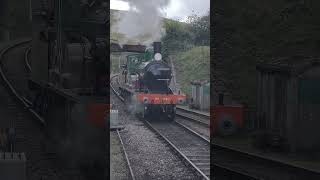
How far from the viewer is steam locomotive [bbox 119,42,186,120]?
155 inches

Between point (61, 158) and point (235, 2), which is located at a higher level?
point (235, 2)

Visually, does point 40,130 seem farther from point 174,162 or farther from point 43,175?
point 174,162

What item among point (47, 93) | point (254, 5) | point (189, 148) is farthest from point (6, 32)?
point (254, 5)

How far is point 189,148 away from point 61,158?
39.5 inches

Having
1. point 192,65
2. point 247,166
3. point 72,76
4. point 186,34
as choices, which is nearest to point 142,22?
point 186,34

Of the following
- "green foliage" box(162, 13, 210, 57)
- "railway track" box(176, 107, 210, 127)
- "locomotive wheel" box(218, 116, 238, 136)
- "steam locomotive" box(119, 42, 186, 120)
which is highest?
"green foliage" box(162, 13, 210, 57)

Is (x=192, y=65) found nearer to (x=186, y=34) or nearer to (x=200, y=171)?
(x=186, y=34)

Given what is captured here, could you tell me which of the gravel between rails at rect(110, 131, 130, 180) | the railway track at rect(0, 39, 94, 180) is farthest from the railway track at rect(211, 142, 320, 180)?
the railway track at rect(0, 39, 94, 180)

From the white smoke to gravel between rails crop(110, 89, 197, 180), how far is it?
0.49m

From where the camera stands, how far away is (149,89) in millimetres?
4078

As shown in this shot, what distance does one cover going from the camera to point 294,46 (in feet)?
13.3

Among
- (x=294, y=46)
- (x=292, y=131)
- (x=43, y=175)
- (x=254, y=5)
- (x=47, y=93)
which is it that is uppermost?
(x=254, y=5)

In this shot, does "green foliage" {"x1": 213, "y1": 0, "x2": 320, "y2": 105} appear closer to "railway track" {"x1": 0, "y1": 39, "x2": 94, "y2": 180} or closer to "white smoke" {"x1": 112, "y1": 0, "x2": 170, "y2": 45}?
"white smoke" {"x1": 112, "y1": 0, "x2": 170, "y2": 45}

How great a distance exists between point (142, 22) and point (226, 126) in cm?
110
